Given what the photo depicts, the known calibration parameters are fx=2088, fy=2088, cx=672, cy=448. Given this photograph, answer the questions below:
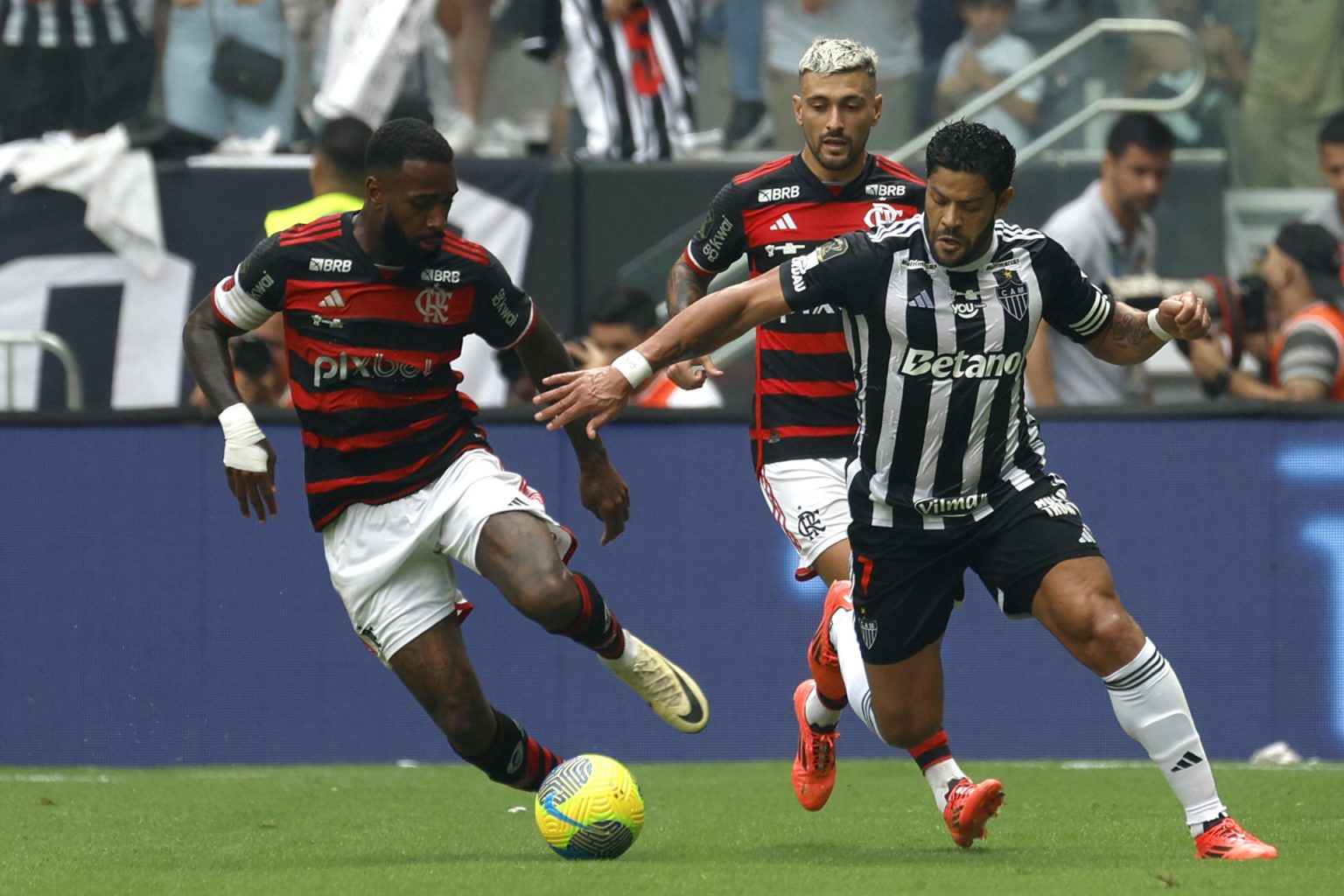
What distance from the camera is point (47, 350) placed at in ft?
38.4

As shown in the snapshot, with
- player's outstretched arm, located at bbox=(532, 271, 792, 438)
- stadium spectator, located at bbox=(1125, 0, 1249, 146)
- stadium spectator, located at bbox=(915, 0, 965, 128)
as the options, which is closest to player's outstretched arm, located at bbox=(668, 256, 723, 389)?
player's outstretched arm, located at bbox=(532, 271, 792, 438)

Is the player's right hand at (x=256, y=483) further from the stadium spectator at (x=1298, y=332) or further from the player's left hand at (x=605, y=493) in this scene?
the stadium spectator at (x=1298, y=332)

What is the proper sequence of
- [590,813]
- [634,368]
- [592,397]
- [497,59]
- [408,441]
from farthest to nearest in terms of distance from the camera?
1. [497,59]
2. [408,441]
3. [590,813]
4. [634,368]
5. [592,397]

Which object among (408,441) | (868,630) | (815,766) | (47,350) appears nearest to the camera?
(868,630)

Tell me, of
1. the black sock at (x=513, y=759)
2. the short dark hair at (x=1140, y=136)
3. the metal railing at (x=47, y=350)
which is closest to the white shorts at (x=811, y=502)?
the black sock at (x=513, y=759)

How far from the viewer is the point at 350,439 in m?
7.04

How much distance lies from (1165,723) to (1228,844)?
1.27 ft

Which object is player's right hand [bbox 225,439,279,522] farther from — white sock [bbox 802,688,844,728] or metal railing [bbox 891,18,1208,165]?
metal railing [bbox 891,18,1208,165]

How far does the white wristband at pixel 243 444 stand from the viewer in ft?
21.9

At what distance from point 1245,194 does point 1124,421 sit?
7.36ft

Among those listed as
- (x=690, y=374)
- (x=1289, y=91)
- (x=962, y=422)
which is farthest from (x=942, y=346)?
(x=1289, y=91)

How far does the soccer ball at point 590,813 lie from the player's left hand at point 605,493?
1004 mm

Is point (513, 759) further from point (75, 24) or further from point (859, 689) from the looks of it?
point (75, 24)

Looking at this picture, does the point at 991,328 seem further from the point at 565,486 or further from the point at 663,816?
the point at 565,486
